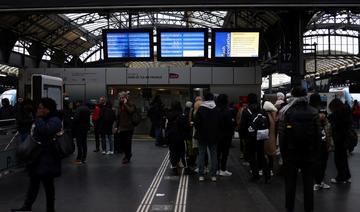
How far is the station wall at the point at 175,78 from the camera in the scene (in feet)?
85.2

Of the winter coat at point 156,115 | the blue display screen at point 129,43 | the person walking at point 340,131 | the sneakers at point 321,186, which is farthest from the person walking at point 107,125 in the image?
the sneakers at point 321,186

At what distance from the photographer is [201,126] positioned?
1034 cm

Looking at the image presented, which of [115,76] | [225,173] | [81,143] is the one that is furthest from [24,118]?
[115,76]

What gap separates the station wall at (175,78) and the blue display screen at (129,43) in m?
8.57

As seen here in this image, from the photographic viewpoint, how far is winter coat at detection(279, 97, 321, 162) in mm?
6848

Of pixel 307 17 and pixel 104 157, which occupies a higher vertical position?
pixel 307 17

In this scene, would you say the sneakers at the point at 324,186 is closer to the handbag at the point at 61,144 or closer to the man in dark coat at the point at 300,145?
the man in dark coat at the point at 300,145

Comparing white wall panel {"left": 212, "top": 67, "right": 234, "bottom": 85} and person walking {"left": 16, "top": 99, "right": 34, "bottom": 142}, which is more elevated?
white wall panel {"left": 212, "top": 67, "right": 234, "bottom": 85}

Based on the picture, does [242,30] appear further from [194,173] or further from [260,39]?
[194,173]

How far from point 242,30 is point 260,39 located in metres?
0.74

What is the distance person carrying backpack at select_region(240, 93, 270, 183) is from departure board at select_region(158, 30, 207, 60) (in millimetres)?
6802

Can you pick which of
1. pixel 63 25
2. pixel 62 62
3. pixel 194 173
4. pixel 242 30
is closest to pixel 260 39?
pixel 242 30

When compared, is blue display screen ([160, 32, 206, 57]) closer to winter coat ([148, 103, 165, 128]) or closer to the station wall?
winter coat ([148, 103, 165, 128])

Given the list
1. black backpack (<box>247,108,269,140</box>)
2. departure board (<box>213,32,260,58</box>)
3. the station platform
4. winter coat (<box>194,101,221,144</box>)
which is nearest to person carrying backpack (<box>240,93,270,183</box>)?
black backpack (<box>247,108,269,140</box>)
